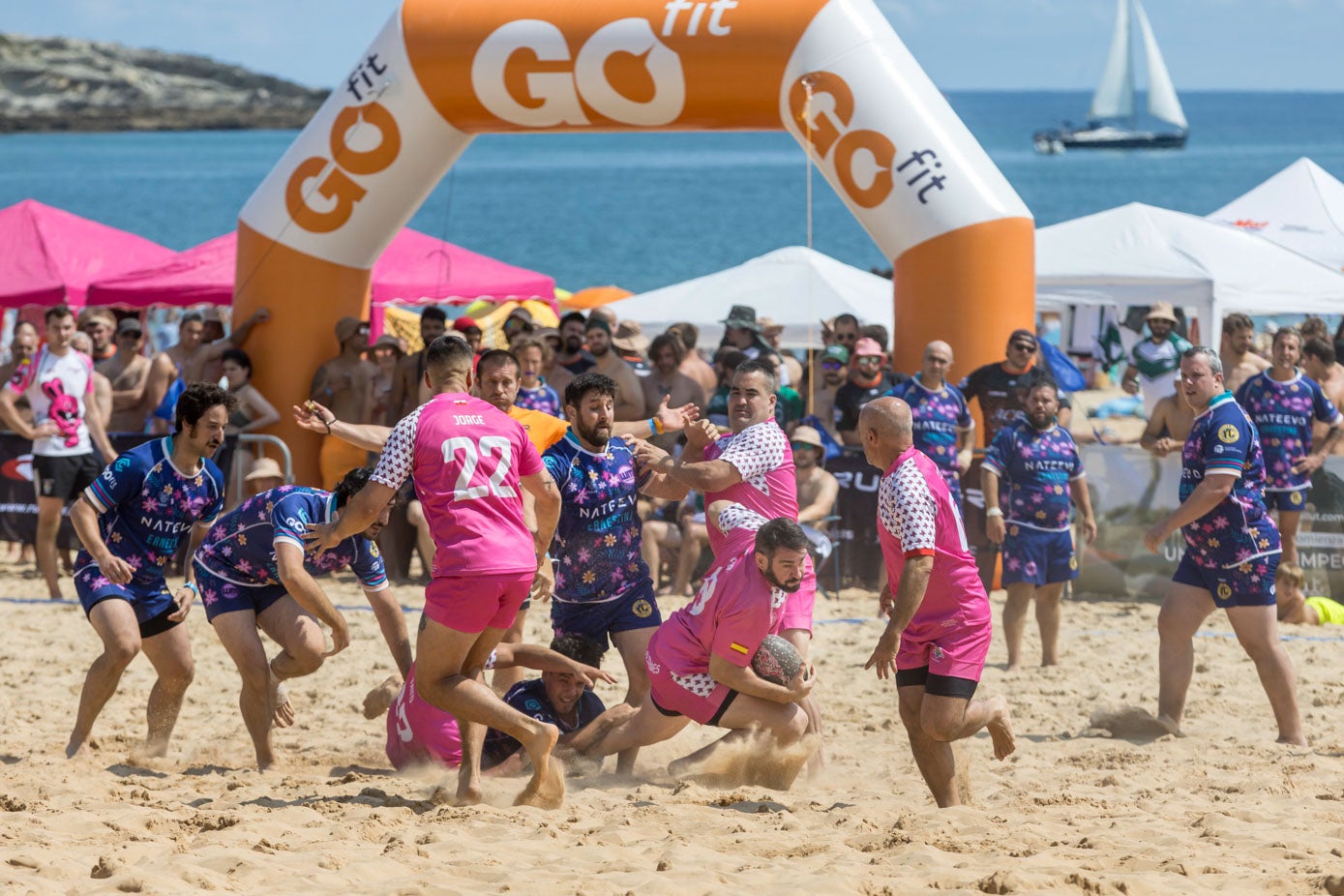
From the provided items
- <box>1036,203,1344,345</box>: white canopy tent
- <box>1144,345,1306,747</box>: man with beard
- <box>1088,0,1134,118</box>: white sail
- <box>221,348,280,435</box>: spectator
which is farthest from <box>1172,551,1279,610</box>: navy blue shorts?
<box>1088,0,1134,118</box>: white sail

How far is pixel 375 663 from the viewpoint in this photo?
786 cm

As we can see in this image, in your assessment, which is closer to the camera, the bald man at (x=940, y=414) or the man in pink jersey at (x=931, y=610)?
the man in pink jersey at (x=931, y=610)

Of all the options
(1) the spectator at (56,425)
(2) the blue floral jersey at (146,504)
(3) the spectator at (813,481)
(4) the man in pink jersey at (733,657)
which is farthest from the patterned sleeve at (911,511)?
(1) the spectator at (56,425)

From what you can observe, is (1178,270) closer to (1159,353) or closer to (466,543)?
(1159,353)

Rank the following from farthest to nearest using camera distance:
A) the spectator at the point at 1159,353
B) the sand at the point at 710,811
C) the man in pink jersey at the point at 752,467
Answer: the spectator at the point at 1159,353 < the man in pink jersey at the point at 752,467 < the sand at the point at 710,811

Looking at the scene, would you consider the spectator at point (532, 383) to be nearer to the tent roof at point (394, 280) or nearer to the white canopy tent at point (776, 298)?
the tent roof at point (394, 280)

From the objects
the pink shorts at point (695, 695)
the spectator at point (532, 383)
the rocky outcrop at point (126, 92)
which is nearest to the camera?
the pink shorts at point (695, 695)

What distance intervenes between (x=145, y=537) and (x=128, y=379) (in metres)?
5.02

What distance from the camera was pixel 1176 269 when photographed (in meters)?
13.0

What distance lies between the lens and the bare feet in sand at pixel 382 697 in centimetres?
608

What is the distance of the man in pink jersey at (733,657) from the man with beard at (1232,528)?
1.75 m

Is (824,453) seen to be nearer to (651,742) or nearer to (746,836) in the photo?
(651,742)

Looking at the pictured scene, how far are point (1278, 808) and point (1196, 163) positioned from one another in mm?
110096

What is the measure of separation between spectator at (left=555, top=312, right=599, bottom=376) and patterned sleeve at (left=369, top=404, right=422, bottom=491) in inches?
214
